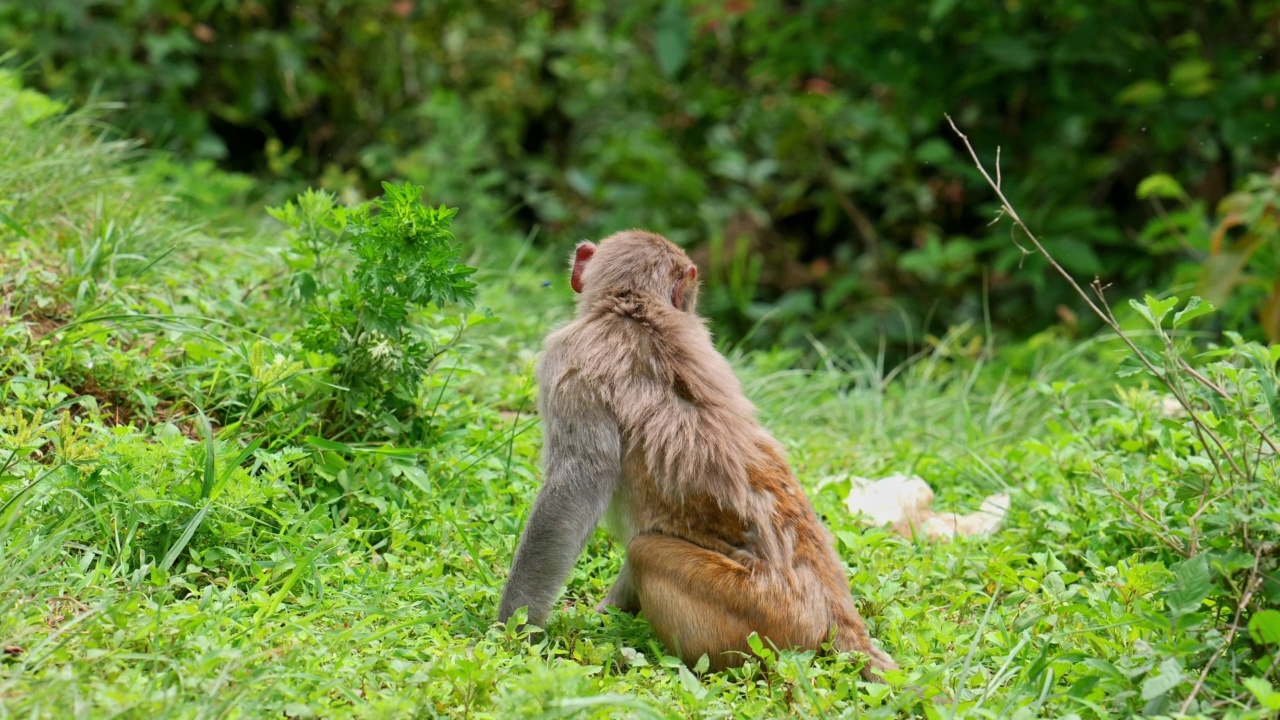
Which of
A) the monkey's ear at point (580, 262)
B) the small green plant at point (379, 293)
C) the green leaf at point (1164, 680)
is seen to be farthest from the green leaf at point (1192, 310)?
the small green plant at point (379, 293)

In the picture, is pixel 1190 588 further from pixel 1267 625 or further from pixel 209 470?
pixel 209 470

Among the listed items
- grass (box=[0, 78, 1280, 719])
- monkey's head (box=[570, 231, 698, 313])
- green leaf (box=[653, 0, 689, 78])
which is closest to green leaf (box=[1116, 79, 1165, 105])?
grass (box=[0, 78, 1280, 719])

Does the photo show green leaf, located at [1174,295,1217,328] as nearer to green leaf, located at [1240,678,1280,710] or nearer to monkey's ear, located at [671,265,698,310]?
green leaf, located at [1240,678,1280,710]

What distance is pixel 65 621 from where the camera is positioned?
11.3 ft

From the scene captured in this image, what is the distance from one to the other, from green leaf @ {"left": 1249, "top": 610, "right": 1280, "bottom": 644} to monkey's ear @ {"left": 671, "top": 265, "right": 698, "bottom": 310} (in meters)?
2.11

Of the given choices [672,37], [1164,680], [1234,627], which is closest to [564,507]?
[1164,680]

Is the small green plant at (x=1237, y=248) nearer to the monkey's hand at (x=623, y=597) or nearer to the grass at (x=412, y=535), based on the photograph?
the grass at (x=412, y=535)

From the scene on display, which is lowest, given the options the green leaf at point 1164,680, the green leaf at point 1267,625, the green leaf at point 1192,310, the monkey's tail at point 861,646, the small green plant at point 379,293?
the monkey's tail at point 861,646

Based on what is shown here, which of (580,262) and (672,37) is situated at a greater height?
(672,37)

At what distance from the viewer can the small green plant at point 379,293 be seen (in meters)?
4.32

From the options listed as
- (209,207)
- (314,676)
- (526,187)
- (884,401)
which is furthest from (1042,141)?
(314,676)

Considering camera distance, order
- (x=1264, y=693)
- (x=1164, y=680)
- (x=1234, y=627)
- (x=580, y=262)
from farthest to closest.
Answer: (x=580, y=262)
(x=1234, y=627)
(x=1164, y=680)
(x=1264, y=693)

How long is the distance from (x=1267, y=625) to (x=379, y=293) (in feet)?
9.79

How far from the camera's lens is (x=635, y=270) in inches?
171
